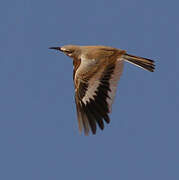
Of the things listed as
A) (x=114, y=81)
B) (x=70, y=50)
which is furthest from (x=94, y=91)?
(x=70, y=50)

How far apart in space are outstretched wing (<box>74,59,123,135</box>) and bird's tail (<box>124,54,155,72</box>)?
1.17 ft

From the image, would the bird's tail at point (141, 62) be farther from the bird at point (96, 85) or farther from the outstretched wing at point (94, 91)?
the outstretched wing at point (94, 91)

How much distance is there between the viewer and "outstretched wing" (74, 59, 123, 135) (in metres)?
12.9

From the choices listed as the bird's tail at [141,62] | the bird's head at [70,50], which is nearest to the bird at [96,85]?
the bird's tail at [141,62]

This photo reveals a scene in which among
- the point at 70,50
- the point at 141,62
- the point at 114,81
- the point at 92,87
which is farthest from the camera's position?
the point at 70,50

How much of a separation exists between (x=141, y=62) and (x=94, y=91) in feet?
3.78

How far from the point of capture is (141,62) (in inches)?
533

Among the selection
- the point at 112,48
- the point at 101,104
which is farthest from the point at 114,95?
the point at 112,48

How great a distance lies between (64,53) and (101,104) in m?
1.76

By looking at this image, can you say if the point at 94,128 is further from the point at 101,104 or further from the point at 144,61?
the point at 144,61

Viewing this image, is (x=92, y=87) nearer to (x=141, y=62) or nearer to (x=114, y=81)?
(x=114, y=81)

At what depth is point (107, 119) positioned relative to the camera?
12859 millimetres

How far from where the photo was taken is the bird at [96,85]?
42.3ft

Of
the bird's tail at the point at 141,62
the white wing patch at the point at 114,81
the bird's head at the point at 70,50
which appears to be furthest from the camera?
the bird's head at the point at 70,50
